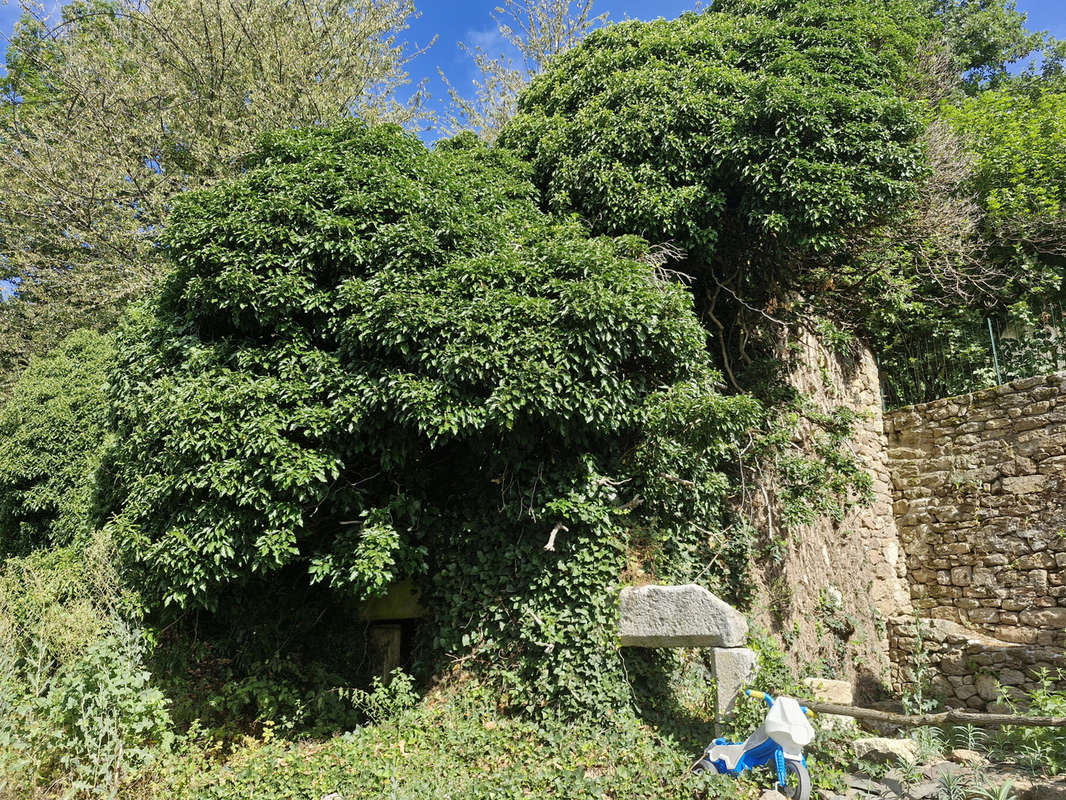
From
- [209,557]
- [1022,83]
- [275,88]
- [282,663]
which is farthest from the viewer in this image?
[1022,83]

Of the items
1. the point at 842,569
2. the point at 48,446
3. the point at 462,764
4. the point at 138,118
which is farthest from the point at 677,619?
the point at 138,118

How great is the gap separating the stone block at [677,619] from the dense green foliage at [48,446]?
695cm

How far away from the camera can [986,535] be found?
26.1 ft

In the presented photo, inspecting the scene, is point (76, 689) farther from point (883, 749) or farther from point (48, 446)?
point (48, 446)

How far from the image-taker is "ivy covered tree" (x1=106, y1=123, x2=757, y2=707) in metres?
5.33

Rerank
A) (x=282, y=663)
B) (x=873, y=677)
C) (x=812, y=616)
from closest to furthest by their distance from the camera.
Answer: (x=282, y=663), (x=812, y=616), (x=873, y=677)

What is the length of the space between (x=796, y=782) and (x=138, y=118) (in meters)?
13.2

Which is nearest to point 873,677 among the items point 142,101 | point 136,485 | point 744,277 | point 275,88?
point 744,277

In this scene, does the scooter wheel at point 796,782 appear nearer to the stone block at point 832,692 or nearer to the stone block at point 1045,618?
the stone block at point 832,692

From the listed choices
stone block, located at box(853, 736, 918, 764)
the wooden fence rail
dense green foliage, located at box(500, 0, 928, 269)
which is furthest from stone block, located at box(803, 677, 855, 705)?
dense green foliage, located at box(500, 0, 928, 269)

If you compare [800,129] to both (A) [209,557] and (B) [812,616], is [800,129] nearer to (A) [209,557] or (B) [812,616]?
(B) [812,616]

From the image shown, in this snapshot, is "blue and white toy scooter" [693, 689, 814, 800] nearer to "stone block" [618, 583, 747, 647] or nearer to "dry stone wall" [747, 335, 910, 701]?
"stone block" [618, 583, 747, 647]

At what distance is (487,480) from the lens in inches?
249

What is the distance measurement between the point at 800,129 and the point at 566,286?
325 cm
